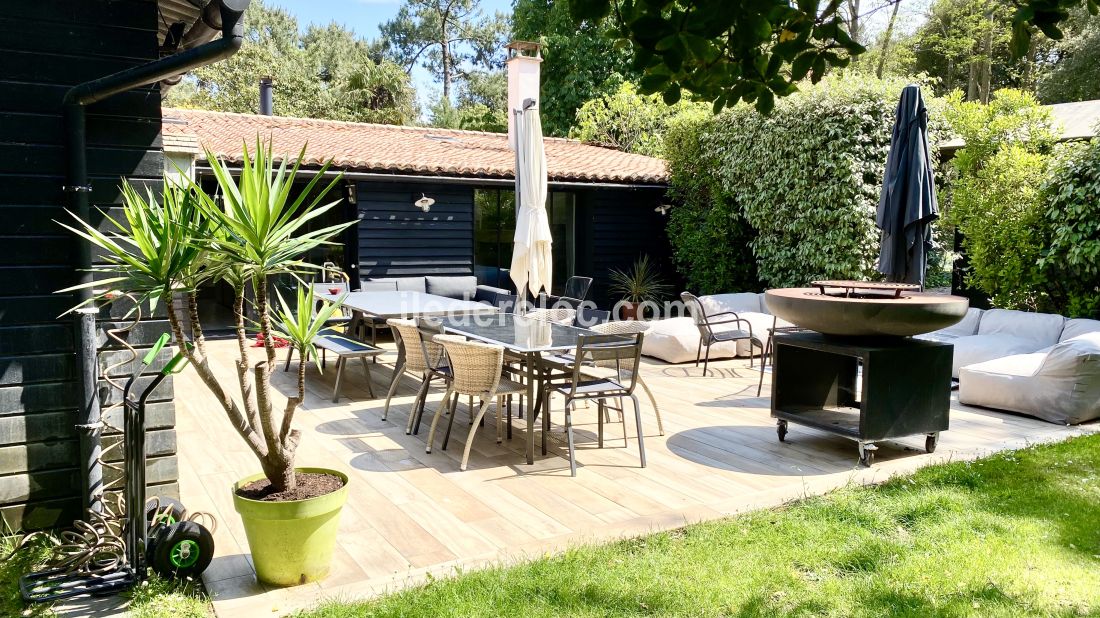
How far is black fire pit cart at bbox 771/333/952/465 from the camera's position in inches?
192

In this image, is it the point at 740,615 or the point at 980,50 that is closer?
the point at 740,615

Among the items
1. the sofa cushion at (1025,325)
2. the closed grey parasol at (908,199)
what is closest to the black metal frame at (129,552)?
the closed grey parasol at (908,199)

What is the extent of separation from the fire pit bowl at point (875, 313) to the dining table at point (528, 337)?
4.63ft

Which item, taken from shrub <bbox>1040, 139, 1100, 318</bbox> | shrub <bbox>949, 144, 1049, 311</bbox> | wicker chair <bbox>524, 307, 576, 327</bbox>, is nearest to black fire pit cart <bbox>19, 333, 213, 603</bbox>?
wicker chair <bbox>524, 307, 576, 327</bbox>

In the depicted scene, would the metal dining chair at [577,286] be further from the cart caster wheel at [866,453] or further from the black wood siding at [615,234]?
the cart caster wheel at [866,453]

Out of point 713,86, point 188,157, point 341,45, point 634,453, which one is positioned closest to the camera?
point 713,86

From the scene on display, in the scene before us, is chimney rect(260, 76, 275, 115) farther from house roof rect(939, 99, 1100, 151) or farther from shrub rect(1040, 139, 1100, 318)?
shrub rect(1040, 139, 1100, 318)

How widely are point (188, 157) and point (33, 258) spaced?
4.96 m

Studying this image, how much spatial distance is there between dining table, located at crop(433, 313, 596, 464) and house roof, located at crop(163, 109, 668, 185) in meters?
4.70

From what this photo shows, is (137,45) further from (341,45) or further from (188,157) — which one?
(341,45)

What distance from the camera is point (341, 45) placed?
32.1 metres

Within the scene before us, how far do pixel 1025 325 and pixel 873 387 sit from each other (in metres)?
3.73

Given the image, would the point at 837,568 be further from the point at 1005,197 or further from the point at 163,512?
the point at 1005,197

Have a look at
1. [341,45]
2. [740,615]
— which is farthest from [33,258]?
[341,45]
